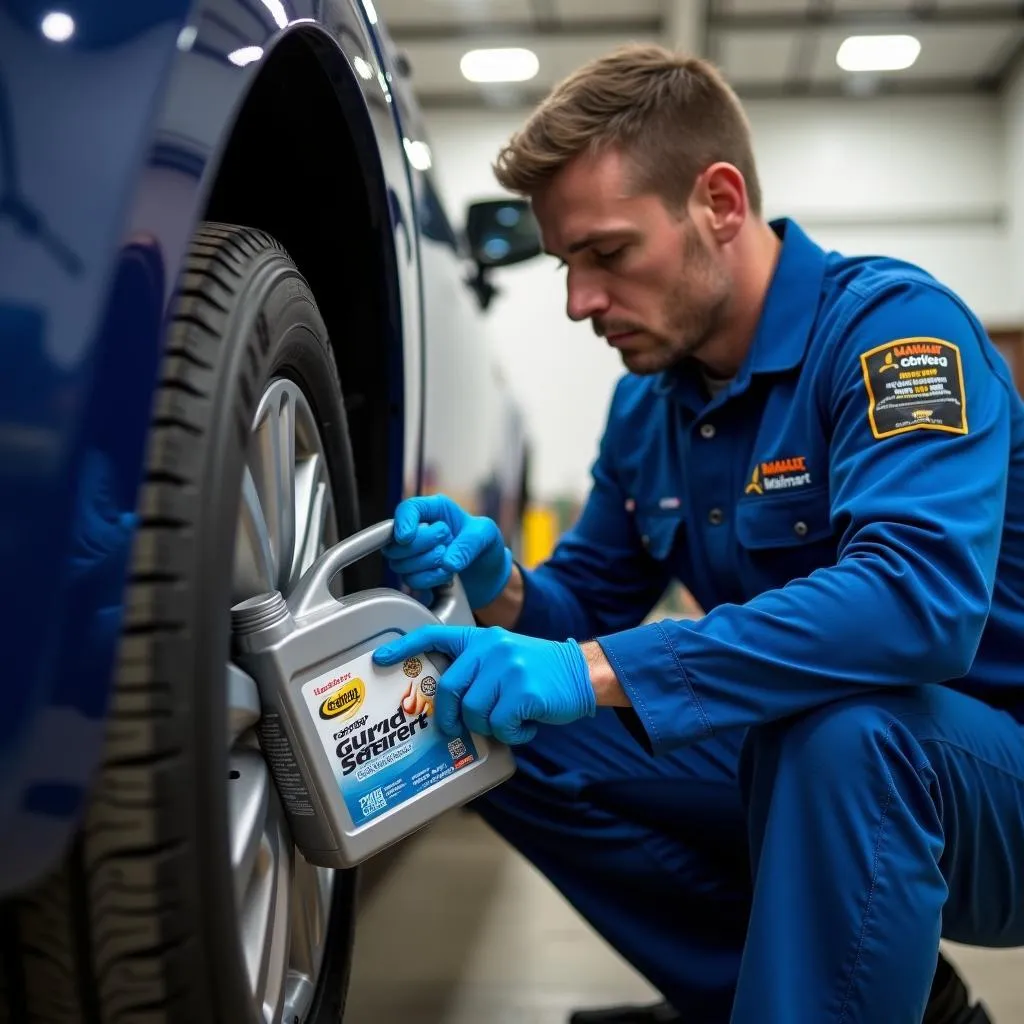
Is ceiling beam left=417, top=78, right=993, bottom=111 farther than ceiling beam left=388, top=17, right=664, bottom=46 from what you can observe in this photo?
Yes

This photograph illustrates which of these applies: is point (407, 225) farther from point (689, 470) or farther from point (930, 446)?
point (930, 446)

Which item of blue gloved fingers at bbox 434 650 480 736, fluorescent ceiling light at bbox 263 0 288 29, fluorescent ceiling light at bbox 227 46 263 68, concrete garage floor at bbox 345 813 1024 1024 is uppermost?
fluorescent ceiling light at bbox 263 0 288 29

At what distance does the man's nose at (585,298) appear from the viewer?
1.30m

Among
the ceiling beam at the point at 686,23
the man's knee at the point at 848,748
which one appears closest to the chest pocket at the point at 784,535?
the man's knee at the point at 848,748

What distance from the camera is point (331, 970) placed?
0.96 m

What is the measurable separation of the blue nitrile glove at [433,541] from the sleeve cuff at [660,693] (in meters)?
0.19

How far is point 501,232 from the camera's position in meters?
2.08

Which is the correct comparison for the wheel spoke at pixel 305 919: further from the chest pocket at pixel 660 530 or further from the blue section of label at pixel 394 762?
the chest pocket at pixel 660 530

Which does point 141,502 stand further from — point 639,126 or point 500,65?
point 500,65

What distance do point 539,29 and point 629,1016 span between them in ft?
17.4

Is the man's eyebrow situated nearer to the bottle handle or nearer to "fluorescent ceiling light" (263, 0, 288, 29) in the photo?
the bottle handle

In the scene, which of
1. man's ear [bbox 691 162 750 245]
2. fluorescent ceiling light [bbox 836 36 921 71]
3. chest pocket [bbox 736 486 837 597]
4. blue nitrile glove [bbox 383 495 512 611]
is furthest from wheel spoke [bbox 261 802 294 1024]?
fluorescent ceiling light [bbox 836 36 921 71]

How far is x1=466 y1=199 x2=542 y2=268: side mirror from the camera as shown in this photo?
206 cm

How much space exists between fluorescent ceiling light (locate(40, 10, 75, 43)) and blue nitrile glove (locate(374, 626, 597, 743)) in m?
0.47
